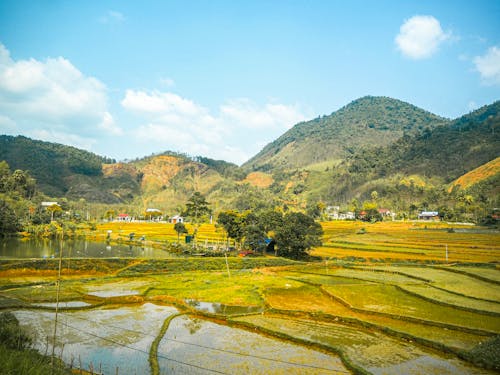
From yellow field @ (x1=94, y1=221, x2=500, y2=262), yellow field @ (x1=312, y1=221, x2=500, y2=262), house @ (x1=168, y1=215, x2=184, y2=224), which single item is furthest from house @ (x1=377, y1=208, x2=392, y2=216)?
house @ (x1=168, y1=215, x2=184, y2=224)

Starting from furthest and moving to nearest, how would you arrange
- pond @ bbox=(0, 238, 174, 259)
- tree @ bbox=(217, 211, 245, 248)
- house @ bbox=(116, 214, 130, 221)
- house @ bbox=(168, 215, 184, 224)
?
house @ bbox=(116, 214, 130, 221), house @ bbox=(168, 215, 184, 224), tree @ bbox=(217, 211, 245, 248), pond @ bbox=(0, 238, 174, 259)

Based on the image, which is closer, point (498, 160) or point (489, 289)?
point (489, 289)

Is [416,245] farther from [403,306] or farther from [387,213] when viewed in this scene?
[387,213]

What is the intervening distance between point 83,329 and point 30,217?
82.9 m

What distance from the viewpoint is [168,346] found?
61.6 feet

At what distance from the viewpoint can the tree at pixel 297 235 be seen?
53.3 meters

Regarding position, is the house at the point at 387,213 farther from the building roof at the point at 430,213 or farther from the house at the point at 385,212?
the building roof at the point at 430,213

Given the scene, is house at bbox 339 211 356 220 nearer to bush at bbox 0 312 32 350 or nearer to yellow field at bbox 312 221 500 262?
yellow field at bbox 312 221 500 262

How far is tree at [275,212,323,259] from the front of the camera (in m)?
53.3

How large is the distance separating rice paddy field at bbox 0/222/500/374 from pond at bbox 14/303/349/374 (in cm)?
11

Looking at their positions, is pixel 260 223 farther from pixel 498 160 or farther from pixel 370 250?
pixel 498 160

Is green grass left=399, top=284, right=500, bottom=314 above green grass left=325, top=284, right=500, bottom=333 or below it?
above

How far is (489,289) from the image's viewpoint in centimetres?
3072

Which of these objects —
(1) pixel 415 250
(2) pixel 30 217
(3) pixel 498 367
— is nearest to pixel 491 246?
(1) pixel 415 250
